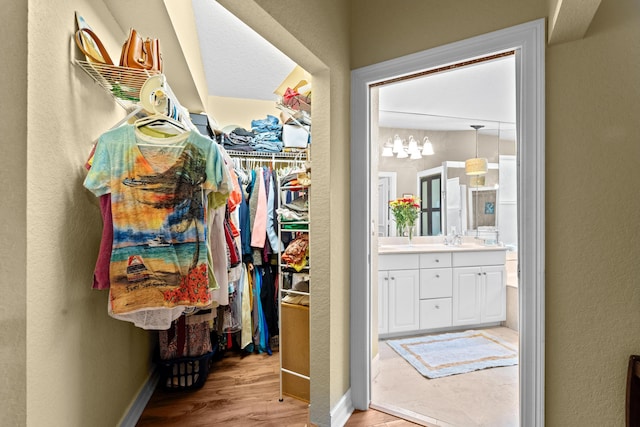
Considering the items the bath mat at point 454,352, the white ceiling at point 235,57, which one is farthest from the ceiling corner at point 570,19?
the bath mat at point 454,352

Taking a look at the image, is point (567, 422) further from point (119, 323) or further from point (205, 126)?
point (205, 126)

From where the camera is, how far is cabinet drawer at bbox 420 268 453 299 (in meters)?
3.26

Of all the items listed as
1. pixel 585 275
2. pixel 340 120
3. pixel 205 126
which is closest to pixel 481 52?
pixel 340 120

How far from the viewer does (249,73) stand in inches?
123

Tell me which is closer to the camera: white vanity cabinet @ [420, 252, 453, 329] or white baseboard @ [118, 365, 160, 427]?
white baseboard @ [118, 365, 160, 427]

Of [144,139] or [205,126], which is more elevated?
[205,126]

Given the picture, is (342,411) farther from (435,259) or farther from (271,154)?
(271,154)

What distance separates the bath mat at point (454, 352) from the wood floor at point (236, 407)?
2.78 ft

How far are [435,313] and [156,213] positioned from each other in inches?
115

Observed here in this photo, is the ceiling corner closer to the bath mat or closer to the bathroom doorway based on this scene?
the bathroom doorway

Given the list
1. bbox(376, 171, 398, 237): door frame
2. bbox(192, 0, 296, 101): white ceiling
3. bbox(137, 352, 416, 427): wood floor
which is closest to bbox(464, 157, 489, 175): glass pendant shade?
bbox(376, 171, 398, 237): door frame

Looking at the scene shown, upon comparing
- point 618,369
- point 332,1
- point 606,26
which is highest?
point 332,1

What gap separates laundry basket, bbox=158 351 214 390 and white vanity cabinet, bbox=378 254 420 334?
5.54 feet

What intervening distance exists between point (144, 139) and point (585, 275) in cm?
197
